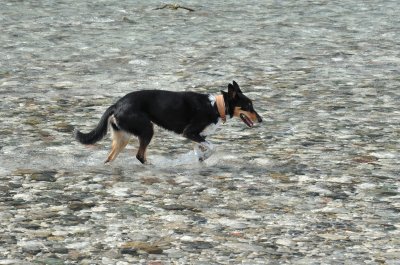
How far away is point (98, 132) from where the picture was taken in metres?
11.1

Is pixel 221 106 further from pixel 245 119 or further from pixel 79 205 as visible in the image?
pixel 79 205

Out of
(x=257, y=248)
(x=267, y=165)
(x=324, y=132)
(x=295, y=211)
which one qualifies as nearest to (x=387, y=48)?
(x=324, y=132)

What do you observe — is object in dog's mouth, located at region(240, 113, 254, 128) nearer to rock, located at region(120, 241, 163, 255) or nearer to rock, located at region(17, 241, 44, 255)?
rock, located at region(120, 241, 163, 255)

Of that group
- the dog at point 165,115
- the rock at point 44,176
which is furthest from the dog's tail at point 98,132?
the rock at point 44,176

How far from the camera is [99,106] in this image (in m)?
14.6

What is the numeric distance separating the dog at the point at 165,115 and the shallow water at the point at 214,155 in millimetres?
389

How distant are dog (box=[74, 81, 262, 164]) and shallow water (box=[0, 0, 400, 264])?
39 centimetres

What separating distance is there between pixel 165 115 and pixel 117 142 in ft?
2.16

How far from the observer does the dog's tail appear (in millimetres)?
11055

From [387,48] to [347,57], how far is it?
1.24m

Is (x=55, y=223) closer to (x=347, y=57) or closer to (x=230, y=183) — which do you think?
(x=230, y=183)

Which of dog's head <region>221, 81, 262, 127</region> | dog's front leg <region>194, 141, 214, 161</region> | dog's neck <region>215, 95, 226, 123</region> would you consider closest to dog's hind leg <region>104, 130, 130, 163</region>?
dog's front leg <region>194, 141, 214, 161</region>

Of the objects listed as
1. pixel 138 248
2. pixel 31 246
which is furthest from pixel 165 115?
pixel 31 246

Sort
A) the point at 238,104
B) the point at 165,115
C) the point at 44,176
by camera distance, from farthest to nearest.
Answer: the point at 238,104 → the point at 165,115 → the point at 44,176
